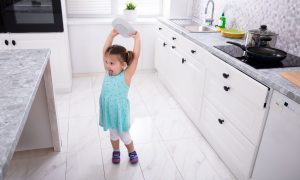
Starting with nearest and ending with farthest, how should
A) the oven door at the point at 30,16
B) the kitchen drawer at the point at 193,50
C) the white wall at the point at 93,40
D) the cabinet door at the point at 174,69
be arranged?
the kitchen drawer at the point at 193,50 → the oven door at the point at 30,16 → the cabinet door at the point at 174,69 → the white wall at the point at 93,40

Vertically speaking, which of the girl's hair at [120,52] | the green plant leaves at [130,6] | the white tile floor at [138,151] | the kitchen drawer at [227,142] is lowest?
the white tile floor at [138,151]

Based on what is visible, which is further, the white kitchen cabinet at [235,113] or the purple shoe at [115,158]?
the purple shoe at [115,158]

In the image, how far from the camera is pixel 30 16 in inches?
112

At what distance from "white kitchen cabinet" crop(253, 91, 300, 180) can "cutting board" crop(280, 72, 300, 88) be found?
118 mm

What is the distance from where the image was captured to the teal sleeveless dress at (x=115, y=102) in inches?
72.0

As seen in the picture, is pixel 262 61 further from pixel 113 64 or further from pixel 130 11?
pixel 130 11

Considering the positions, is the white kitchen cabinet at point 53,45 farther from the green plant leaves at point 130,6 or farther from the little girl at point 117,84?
the little girl at point 117,84

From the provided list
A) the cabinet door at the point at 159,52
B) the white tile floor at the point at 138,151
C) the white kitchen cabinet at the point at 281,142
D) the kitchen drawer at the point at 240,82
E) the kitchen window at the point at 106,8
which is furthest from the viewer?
the kitchen window at the point at 106,8

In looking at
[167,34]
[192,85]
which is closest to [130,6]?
[167,34]

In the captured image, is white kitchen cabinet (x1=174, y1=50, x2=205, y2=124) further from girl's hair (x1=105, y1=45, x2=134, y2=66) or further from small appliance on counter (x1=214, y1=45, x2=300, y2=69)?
girl's hair (x1=105, y1=45, x2=134, y2=66)

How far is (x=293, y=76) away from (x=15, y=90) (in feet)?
4.89

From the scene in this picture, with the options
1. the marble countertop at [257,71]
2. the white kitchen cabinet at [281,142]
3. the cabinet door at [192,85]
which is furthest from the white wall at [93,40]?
the white kitchen cabinet at [281,142]

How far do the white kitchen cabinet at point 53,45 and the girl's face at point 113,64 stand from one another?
1447 mm

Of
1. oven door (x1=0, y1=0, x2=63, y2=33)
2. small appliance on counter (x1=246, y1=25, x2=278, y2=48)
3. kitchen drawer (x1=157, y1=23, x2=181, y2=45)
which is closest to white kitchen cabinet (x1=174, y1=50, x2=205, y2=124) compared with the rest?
kitchen drawer (x1=157, y1=23, x2=181, y2=45)
